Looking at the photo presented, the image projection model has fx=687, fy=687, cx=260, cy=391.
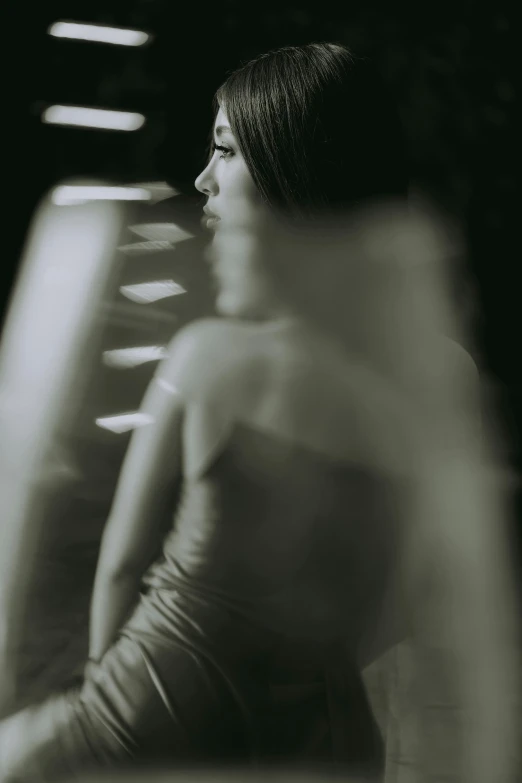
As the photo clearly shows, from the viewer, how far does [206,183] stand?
2.49 feet

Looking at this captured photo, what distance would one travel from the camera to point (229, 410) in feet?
2.37

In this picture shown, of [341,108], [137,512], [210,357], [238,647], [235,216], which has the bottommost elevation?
[238,647]

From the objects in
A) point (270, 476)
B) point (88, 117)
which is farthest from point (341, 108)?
point (270, 476)

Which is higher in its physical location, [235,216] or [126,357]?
[235,216]

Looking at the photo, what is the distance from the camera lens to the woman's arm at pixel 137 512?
698 millimetres

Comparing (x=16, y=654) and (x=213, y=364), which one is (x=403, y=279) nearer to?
(x=213, y=364)

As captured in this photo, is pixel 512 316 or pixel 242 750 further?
pixel 512 316

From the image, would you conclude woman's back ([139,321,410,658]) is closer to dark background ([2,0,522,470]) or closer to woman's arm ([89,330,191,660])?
woman's arm ([89,330,191,660])

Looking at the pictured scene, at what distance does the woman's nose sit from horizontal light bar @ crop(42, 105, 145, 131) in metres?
0.09

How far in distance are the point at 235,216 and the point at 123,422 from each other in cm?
26

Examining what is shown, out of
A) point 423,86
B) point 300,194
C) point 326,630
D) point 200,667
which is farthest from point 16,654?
point 423,86

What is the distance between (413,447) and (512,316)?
0.66ft

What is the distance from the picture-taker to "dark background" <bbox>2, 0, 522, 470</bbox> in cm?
75

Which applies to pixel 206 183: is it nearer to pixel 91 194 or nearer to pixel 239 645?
pixel 91 194
